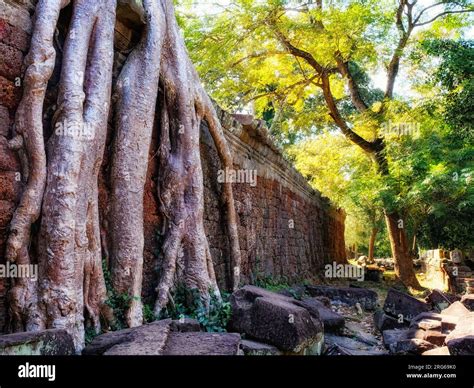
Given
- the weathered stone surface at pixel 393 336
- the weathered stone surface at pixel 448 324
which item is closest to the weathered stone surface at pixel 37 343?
the weathered stone surface at pixel 393 336

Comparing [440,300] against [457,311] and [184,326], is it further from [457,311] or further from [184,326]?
Answer: [184,326]

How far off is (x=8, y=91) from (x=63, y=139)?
477 mm

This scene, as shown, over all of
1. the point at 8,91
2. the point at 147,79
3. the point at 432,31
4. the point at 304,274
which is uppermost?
the point at 432,31

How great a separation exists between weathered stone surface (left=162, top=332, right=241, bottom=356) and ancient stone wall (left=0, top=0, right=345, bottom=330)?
3.48 ft

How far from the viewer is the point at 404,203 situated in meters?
9.55

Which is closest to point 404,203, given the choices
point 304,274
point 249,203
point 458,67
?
point 304,274

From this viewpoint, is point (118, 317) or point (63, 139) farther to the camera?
point (118, 317)

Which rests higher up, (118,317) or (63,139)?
→ (63,139)

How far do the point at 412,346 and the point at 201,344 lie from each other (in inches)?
97.6

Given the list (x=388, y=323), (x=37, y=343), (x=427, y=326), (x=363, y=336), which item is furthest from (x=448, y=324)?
(x=37, y=343)

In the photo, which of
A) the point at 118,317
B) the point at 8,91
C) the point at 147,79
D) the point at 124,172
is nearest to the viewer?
the point at 8,91

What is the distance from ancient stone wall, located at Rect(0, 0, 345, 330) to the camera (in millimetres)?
2889
